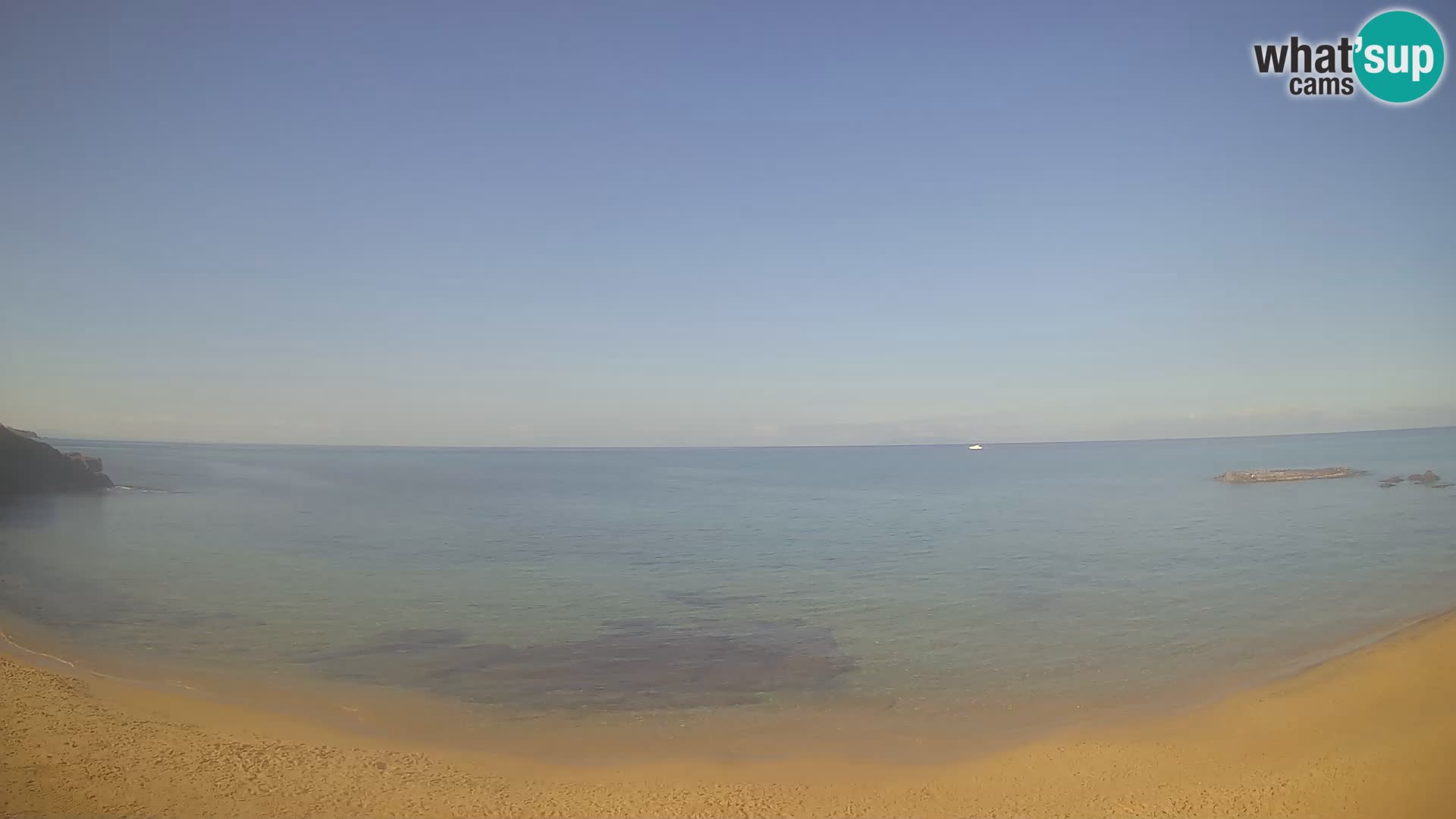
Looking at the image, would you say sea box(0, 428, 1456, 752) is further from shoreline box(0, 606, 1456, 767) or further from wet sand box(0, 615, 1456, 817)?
wet sand box(0, 615, 1456, 817)

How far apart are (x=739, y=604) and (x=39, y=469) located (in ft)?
220

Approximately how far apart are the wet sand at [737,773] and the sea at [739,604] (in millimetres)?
1582

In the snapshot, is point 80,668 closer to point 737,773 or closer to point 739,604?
point 737,773

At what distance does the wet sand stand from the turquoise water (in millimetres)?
3035

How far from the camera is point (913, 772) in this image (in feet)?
41.9

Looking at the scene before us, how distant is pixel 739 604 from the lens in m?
26.6

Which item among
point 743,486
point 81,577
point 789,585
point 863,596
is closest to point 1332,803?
point 863,596

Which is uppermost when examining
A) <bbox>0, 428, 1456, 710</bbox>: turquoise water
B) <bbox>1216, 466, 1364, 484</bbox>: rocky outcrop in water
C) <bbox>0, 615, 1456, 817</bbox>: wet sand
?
<bbox>1216, 466, 1364, 484</bbox>: rocky outcrop in water

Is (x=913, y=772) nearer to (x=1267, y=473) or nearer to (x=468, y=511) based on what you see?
(x=468, y=511)

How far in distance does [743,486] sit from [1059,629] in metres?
82.0


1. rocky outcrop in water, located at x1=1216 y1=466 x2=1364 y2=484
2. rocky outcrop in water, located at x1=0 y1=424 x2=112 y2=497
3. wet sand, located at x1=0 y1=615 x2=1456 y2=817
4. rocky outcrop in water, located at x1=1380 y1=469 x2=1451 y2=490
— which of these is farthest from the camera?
rocky outcrop in water, located at x1=1216 y1=466 x2=1364 y2=484

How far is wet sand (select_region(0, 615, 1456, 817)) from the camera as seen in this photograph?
37.2ft

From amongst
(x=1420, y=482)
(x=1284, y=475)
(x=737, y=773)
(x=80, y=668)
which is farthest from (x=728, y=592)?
(x=1284, y=475)

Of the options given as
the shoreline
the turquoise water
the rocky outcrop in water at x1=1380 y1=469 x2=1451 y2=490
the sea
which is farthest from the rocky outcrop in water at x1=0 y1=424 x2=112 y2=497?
the rocky outcrop in water at x1=1380 y1=469 x2=1451 y2=490
